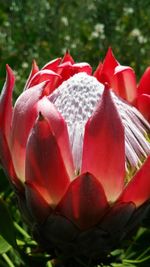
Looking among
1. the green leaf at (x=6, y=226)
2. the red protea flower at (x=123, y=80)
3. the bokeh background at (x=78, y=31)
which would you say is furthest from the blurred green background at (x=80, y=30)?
the green leaf at (x=6, y=226)

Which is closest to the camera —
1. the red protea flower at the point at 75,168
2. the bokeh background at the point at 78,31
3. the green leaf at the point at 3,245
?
the red protea flower at the point at 75,168

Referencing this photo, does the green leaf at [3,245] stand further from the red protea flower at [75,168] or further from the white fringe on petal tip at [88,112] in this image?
the white fringe on petal tip at [88,112]

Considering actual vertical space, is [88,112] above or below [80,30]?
above

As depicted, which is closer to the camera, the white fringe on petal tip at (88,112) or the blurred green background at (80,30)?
the white fringe on petal tip at (88,112)

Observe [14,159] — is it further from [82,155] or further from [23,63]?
[23,63]

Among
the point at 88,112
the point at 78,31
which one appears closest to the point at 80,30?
the point at 78,31

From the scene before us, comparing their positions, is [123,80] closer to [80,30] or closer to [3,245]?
[3,245]

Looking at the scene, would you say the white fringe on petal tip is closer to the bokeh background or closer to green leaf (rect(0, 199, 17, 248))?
green leaf (rect(0, 199, 17, 248))

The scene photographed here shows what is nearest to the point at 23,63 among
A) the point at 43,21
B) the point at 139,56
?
the point at 43,21
